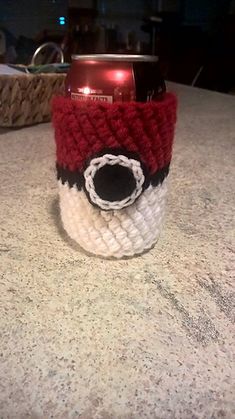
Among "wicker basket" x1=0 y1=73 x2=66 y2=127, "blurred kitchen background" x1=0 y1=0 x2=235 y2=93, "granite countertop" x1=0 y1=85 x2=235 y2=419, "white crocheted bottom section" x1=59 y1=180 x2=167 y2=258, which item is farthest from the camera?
"blurred kitchen background" x1=0 y1=0 x2=235 y2=93

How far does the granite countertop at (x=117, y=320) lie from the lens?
0.24 m

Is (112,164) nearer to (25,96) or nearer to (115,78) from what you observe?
(115,78)

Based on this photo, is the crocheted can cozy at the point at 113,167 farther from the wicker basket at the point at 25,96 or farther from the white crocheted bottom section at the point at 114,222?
the wicker basket at the point at 25,96

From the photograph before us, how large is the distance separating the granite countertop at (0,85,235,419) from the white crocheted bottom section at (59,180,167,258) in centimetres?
2

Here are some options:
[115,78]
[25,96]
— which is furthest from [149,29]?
[115,78]

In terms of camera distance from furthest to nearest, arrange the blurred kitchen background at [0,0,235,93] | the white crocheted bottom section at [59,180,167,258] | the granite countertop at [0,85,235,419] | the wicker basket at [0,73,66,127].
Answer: the blurred kitchen background at [0,0,235,93], the wicker basket at [0,73,66,127], the white crocheted bottom section at [59,180,167,258], the granite countertop at [0,85,235,419]

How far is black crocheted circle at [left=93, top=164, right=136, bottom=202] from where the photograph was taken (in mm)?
320

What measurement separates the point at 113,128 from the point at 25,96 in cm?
56

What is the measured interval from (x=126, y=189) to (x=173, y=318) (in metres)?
0.10

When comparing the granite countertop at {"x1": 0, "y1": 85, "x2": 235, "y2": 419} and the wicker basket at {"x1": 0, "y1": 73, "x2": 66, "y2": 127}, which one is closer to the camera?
the granite countertop at {"x1": 0, "y1": 85, "x2": 235, "y2": 419}

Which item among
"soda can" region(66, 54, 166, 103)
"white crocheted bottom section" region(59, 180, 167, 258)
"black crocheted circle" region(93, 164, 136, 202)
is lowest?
"white crocheted bottom section" region(59, 180, 167, 258)

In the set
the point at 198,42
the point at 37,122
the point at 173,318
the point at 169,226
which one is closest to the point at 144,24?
the point at 198,42

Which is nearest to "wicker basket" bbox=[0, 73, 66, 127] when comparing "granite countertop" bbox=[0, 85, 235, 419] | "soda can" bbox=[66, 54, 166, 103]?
"granite countertop" bbox=[0, 85, 235, 419]

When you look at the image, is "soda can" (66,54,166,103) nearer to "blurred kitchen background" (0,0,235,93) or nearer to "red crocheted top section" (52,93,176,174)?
"red crocheted top section" (52,93,176,174)
